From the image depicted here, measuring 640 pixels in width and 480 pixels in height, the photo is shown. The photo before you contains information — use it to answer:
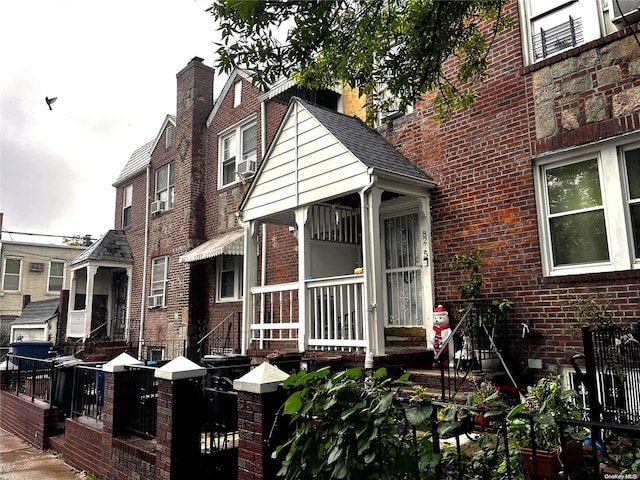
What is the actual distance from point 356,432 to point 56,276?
1311 inches

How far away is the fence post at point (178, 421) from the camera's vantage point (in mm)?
4500

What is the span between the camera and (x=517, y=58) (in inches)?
280

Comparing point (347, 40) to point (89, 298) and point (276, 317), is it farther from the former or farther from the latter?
point (89, 298)

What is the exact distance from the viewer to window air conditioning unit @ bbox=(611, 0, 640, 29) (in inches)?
229

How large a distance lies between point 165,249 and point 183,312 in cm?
272

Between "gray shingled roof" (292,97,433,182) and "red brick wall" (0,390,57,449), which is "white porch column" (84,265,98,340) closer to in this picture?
"red brick wall" (0,390,57,449)

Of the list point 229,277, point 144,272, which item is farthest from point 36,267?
point 229,277

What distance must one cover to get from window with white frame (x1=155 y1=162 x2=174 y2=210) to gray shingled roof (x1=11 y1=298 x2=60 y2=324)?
26.8ft

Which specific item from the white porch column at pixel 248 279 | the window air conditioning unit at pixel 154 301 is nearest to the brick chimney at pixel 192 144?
the window air conditioning unit at pixel 154 301

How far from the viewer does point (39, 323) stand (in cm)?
2041

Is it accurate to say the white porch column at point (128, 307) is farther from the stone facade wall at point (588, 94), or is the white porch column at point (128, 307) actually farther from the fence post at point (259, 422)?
the stone facade wall at point (588, 94)

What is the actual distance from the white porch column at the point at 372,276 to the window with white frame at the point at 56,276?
2955 centimetres

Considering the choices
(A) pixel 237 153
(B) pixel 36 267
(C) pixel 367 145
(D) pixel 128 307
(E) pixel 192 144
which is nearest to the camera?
(C) pixel 367 145

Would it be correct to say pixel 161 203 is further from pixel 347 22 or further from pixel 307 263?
pixel 347 22
